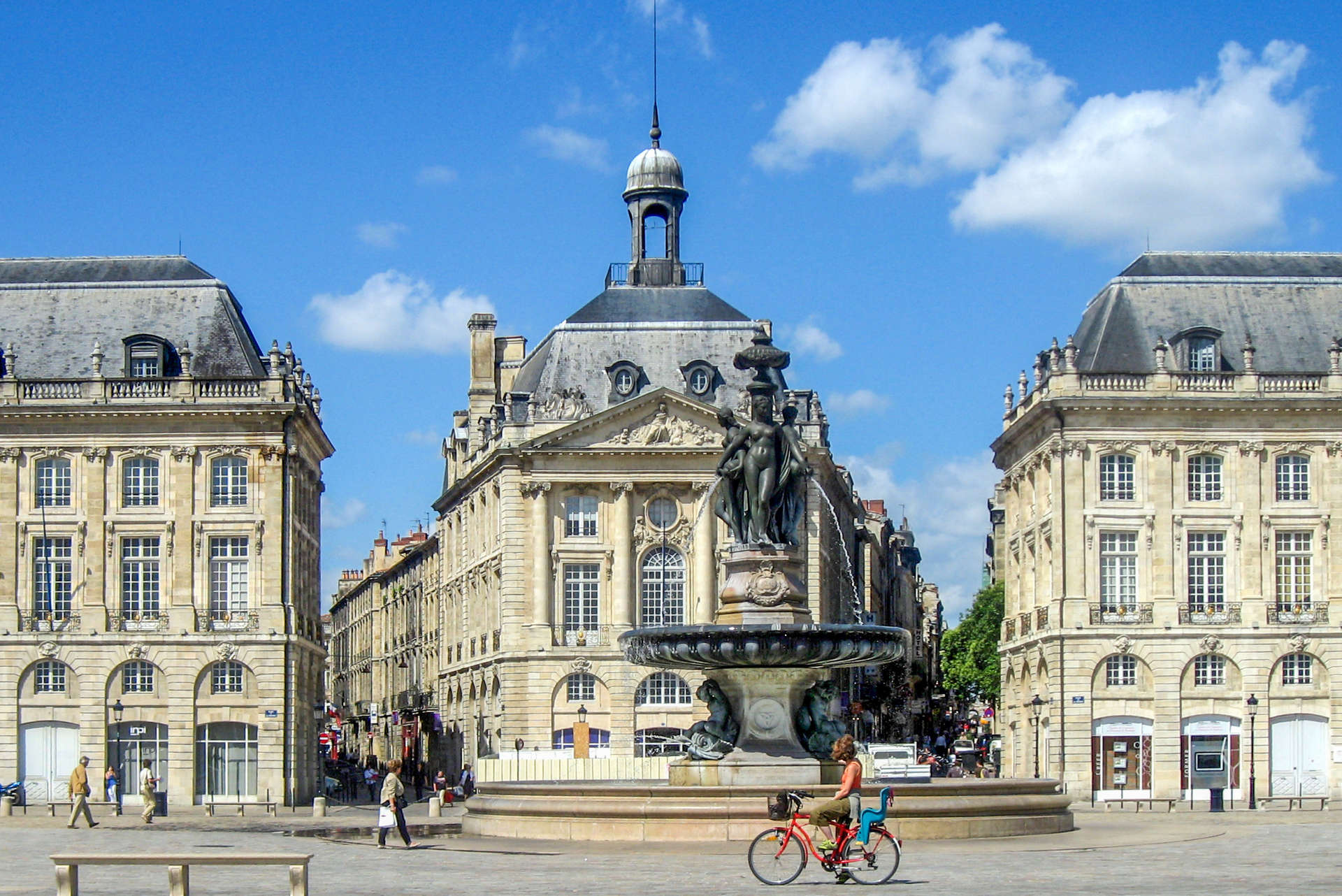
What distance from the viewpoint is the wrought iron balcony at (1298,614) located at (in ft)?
232

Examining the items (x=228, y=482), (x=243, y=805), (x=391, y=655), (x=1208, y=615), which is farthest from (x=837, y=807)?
(x=391, y=655)

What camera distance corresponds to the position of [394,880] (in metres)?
27.6

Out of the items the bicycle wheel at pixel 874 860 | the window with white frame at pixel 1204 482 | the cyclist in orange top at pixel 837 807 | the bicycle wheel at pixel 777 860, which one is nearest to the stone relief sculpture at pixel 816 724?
the bicycle wheel at pixel 874 860

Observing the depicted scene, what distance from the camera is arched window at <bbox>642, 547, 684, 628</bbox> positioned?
7938cm

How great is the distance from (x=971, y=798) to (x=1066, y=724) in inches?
1472

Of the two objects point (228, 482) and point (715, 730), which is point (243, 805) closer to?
point (228, 482)

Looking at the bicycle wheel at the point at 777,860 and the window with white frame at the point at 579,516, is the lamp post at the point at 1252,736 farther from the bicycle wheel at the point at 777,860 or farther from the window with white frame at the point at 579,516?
the bicycle wheel at the point at 777,860

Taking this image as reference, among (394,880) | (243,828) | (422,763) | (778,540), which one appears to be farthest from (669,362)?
(394,880)

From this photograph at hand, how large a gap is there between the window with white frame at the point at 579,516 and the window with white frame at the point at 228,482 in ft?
46.3

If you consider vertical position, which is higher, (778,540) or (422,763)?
(778,540)

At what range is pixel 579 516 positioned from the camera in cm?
7994

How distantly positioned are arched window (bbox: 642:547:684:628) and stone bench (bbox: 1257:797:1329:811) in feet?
70.5

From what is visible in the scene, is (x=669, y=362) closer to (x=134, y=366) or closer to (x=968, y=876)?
(x=134, y=366)

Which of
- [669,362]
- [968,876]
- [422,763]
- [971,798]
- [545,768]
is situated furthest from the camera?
[422,763]
